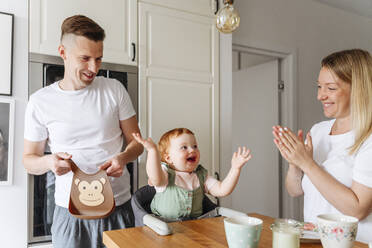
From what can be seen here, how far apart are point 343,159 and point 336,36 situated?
123 inches

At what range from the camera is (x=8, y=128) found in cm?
171

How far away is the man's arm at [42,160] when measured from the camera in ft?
4.62

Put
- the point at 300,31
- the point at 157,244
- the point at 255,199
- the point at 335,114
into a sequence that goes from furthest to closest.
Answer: the point at 255,199 < the point at 300,31 < the point at 335,114 < the point at 157,244

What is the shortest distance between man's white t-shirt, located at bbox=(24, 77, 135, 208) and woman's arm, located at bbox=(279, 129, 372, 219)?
84 cm

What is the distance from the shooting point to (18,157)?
1720 millimetres

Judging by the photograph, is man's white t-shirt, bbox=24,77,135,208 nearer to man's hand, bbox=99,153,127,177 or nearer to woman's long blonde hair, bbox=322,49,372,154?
man's hand, bbox=99,153,127,177

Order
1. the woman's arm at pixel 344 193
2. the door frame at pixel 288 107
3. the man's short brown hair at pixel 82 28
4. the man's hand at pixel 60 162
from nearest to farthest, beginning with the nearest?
the woman's arm at pixel 344 193
the man's hand at pixel 60 162
the man's short brown hair at pixel 82 28
the door frame at pixel 288 107

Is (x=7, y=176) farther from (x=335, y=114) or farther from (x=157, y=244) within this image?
(x=335, y=114)

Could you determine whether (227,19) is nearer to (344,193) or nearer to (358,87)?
(358,87)

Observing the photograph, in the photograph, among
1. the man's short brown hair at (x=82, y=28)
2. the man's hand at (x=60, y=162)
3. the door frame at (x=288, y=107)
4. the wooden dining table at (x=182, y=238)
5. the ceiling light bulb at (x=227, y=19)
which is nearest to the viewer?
the wooden dining table at (x=182, y=238)

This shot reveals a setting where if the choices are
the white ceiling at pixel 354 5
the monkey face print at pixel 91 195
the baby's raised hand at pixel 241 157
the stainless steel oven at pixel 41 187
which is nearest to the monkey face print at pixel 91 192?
the monkey face print at pixel 91 195

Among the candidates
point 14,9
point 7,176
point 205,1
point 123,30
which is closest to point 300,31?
point 205,1

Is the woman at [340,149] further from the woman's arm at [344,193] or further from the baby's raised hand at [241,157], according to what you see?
the baby's raised hand at [241,157]

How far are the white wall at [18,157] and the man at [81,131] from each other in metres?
0.18
